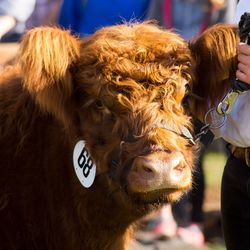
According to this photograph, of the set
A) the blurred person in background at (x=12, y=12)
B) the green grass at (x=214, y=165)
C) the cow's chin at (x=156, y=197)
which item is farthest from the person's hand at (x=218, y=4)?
the green grass at (x=214, y=165)

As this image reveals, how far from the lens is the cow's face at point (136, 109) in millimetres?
3838

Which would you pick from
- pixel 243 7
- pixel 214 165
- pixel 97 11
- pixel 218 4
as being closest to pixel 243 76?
pixel 243 7

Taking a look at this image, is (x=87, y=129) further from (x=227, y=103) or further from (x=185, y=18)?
(x=185, y=18)

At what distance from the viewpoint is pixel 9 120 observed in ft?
14.3

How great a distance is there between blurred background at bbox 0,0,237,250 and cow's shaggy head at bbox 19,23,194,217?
116cm

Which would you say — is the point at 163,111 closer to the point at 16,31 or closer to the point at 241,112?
the point at 241,112

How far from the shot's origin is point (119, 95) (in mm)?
4027

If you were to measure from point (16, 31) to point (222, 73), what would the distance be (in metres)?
2.53

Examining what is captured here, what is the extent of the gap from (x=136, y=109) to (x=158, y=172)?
15.8 inches

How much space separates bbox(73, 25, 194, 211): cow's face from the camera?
3.84 metres

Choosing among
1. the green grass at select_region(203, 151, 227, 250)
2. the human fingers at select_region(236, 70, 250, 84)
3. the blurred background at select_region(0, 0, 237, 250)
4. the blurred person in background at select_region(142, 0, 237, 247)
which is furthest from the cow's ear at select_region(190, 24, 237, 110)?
the green grass at select_region(203, 151, 227, 250)

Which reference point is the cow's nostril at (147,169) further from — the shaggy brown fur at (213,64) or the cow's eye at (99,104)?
the shaggy brown fur at (213,64)

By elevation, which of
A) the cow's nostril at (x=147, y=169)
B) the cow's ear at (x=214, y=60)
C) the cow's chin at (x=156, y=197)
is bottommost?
the cow's chin at (x=156, y=197)

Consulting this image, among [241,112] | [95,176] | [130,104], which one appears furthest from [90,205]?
[241,112]
